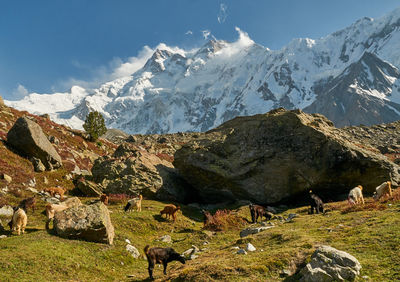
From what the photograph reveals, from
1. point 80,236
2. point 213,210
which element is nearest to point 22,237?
point 80,236

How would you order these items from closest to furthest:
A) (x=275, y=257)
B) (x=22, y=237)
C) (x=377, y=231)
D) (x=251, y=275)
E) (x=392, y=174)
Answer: (x=251, y=275)
(x=275, y=257)
(x=377, y=231)
(x=22, y=237)
(x=392, y=174)

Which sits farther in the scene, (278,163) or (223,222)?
(278,163)

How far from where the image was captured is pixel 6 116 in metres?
41.2

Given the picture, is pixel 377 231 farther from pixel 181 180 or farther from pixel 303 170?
pixel 181 180

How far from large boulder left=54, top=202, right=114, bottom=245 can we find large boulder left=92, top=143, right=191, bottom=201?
12452 millimetres

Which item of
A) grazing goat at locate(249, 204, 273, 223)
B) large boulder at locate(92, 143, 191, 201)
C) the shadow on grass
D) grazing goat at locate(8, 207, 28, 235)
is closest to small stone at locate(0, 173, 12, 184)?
large boulder at locate(92, 143, 191, 201)

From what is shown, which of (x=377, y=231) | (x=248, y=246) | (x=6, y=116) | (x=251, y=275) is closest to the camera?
(x=251, y=275)

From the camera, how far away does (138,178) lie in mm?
27781

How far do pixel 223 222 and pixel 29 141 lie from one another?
67.5 ft

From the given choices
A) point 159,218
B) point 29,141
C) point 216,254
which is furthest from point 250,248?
point 29,141

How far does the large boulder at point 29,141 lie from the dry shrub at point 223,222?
60.8 ft

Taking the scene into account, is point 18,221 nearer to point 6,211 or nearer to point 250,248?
point 6,211

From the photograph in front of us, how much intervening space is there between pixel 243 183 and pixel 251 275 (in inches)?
711

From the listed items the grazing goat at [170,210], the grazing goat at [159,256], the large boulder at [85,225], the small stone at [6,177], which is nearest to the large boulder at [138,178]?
the grazing goat at [170,210]
